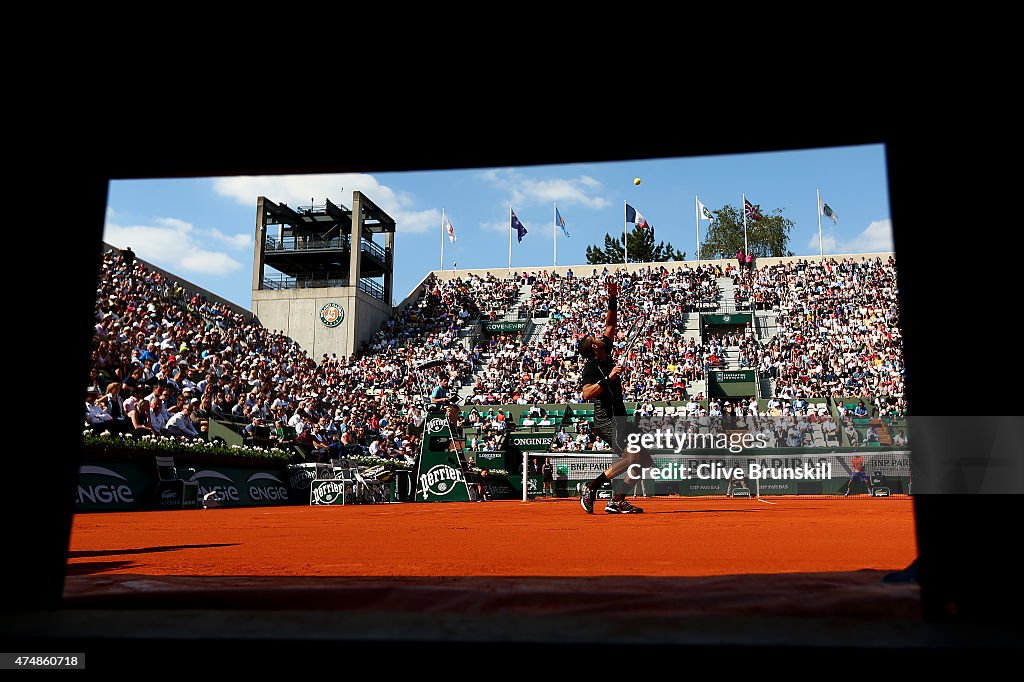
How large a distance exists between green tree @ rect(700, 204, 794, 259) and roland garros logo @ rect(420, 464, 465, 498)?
165 ft

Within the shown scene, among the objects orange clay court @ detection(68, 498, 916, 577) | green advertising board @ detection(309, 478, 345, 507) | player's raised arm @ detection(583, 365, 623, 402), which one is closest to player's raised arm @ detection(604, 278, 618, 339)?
player's raised arm @ detection(583, 365, 623, 402)

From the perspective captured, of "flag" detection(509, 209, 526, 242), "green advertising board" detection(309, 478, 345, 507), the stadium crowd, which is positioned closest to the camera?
"green advertising board" detection(309, 478, 345, 507)

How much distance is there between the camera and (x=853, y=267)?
35250mm

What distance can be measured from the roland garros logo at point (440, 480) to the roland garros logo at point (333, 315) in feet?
59.3

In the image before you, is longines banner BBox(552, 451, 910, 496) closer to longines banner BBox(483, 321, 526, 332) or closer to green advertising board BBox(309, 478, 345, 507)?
green advertising board BBox(309, 478, 345, 507)

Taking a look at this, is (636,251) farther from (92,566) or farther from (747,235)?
(92,566)

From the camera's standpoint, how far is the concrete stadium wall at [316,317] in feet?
115

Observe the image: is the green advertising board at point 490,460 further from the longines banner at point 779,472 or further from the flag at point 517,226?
the flag at point 517,226

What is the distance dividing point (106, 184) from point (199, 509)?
42.0 ft

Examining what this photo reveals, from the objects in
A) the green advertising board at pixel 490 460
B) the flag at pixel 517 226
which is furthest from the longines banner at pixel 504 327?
the green advertising board at pixel 490 460

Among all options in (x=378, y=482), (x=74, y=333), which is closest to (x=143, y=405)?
(x=378, y=482)

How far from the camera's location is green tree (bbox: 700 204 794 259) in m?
63.9

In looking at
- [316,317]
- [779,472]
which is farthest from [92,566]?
[316,317]

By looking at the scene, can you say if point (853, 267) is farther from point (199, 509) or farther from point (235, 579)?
point (235, 579)
